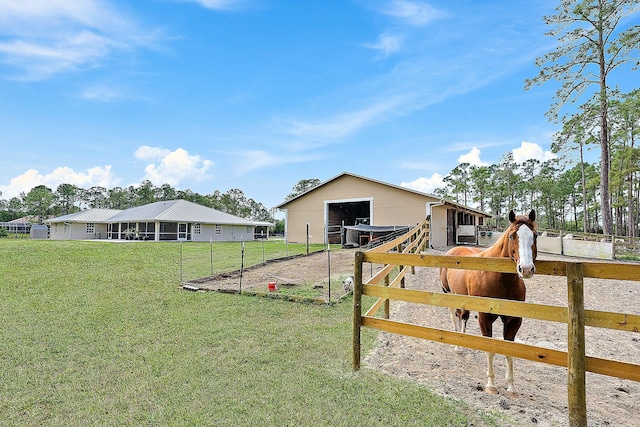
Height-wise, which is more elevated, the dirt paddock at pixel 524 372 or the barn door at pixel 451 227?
the barn door at pixel 451 227

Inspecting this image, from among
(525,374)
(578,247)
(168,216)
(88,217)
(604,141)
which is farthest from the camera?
(88,217)

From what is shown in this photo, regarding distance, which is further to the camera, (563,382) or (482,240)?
(482,240)

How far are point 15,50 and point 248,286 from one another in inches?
493

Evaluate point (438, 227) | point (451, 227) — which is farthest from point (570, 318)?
point (451, 227)

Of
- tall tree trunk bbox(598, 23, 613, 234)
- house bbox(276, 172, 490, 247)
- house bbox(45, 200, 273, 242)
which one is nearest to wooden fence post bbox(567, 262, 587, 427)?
house bbox(276, 172, 490, 247)

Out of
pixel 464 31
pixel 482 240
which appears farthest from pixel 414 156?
pixel 464 31

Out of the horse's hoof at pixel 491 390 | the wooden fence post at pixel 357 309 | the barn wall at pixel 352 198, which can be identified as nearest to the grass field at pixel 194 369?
the wooden fence post at pixel 357 309

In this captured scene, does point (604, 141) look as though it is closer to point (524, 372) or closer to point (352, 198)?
point (352, 198)

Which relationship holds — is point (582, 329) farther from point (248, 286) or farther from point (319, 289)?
point (248, 286)

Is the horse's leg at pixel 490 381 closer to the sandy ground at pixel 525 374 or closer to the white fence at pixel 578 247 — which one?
the sandy ground at pixel 525 374

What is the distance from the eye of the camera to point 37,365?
3723 millimetres

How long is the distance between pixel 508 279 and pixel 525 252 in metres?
0.73

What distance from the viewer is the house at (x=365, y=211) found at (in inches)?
761

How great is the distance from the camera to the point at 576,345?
7.85 ft
